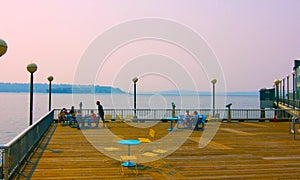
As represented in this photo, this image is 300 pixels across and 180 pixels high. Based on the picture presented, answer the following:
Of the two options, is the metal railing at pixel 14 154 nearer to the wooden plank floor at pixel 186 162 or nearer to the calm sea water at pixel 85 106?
the wooden plank floor at pixel 186 162

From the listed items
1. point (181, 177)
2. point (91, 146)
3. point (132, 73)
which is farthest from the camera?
point (132, 73)

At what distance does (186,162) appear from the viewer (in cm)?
923

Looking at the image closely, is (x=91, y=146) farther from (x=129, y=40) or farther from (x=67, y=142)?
(x=129, y=40)

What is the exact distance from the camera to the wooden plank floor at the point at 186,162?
25.5 ft

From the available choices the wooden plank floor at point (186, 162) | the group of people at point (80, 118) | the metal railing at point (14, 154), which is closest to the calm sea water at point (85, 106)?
the group of people at point (80, 118)

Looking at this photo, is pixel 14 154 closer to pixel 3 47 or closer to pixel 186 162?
pixel 3 47

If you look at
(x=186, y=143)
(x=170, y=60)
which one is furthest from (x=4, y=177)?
(x=170, y=60)

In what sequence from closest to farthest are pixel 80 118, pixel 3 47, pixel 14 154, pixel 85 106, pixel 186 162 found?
pixel 14 154 → pixel 3 47 → pixel 186 162 → pixel 80 118 → pixel 85 106

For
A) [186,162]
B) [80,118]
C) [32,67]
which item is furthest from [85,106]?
[186,162]

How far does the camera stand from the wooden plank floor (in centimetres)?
777

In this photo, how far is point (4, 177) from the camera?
6668mm

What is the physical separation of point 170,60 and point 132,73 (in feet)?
16.0

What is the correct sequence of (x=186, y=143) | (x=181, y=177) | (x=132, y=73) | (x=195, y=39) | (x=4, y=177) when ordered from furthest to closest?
(x=132, y=73) → (x=195, y=39) → (x=186, y=143) → (x=181, y=177) → (x=4, y=177)

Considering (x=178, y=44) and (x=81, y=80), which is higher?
(x=178, y=44)
